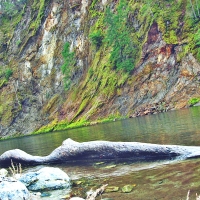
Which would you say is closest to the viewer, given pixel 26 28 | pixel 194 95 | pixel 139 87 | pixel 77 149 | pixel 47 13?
pixel 77 149

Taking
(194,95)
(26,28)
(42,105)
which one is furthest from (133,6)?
(26,28)

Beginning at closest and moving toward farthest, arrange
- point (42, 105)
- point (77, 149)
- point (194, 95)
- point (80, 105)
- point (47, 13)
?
point (77, 149) < point (194, 95) < point (80, 105) < point (42, 105) < point (47, 13)

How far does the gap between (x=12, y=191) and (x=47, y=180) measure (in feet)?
7.26

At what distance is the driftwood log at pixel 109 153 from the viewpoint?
1239 centimetres

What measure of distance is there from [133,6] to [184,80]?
2233 centimetres

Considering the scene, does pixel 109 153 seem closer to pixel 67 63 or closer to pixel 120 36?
pixel 120 36

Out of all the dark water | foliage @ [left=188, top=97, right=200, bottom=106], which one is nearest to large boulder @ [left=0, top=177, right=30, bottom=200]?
the dark water

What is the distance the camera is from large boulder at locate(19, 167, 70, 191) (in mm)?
11008

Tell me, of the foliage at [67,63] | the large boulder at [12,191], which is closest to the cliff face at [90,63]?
the foliage at [67,63]

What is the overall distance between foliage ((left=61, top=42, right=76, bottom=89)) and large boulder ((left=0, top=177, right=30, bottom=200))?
6133 cm

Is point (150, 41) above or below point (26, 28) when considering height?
below

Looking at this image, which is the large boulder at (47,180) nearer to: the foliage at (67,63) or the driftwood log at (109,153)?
the driftwood log at (109,153)

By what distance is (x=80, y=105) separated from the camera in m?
62.2

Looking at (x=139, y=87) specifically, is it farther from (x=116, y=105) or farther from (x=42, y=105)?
(x=42, y=105)
